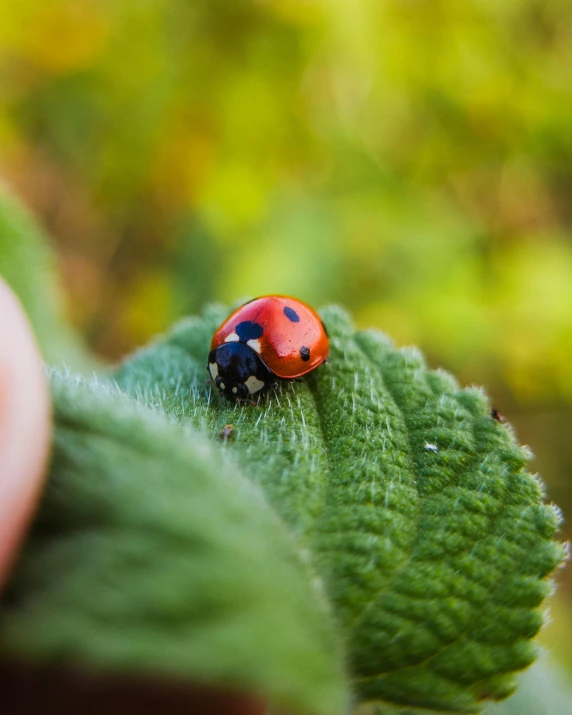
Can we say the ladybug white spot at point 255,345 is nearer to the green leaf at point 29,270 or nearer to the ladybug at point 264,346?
the ladybug at point 264,346

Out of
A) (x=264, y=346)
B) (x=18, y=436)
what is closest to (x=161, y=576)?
(x=18, y=436)

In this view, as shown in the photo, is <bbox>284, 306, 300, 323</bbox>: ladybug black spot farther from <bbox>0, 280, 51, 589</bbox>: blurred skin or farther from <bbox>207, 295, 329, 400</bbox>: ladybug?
<bbox>0, 280, 51, 589</bbox>: blurred skin

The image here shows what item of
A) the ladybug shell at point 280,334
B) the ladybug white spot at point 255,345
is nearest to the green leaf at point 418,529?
the ladybug shell at point 280,334

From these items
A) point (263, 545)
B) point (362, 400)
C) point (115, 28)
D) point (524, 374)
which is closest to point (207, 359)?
point (362, 400)

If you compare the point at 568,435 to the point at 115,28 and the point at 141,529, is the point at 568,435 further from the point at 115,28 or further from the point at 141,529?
the point at 141,529

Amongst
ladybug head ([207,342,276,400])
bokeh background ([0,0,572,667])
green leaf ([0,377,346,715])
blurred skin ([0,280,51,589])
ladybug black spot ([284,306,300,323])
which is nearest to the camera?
green leaf ([0,377,346,715])

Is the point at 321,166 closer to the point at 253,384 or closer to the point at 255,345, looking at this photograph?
the point at 255,345

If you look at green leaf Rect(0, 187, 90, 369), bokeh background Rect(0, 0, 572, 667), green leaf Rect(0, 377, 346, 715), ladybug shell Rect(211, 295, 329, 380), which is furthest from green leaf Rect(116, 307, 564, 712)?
bokeh background Rect(0, 0, 572, 667)
